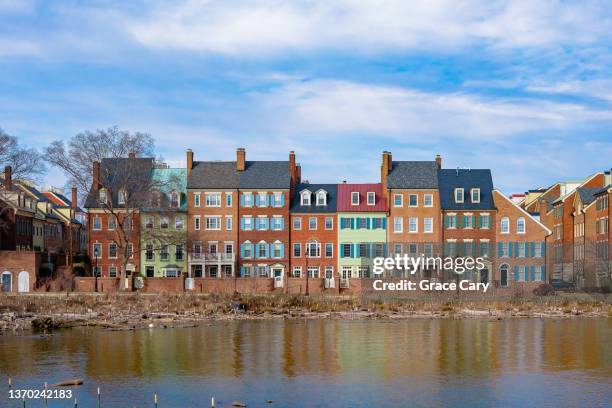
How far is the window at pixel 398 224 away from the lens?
314 feet

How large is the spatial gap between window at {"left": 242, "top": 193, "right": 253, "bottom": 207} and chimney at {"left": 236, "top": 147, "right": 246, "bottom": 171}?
3.30 metres

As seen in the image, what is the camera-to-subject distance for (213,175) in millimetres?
97625

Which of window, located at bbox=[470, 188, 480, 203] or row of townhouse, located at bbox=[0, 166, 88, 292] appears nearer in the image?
row of townhouse, located at bbox=[0, 166, 88, 292]

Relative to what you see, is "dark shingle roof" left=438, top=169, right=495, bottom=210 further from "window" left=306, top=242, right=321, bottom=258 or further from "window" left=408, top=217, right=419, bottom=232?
"window" left=306, top=242, right=321, bottom=258

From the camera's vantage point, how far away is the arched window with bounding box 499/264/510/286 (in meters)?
92.1

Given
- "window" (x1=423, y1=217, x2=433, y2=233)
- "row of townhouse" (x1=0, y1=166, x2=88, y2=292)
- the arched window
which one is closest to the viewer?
"row of townhouse" (x1=0, y1=166, x2=88, y2=292)

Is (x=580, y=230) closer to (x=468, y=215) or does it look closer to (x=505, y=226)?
(x=505, y=226)

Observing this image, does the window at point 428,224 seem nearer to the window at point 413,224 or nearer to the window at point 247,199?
the window at point 413,224

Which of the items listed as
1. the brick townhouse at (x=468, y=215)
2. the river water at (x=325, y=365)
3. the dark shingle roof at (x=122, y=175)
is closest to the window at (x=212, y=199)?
the dark shingle roof at (x=122, y=175)

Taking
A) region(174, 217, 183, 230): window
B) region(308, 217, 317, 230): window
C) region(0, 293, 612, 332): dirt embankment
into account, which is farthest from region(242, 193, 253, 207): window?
region(0, 293, 612, 332): dirt embankment

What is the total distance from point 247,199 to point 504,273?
90.6 feet

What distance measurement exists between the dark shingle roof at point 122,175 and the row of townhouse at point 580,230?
42.2m

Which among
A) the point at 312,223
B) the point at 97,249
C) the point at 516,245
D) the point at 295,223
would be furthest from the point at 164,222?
the point at 516,245

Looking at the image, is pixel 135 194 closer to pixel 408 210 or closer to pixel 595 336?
pixel 408 210
